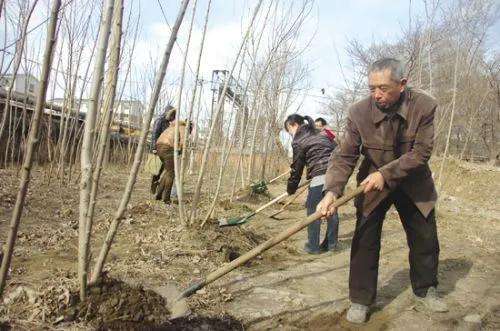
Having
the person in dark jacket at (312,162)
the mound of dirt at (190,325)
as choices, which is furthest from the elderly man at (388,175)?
the person in dark jacket at (312,162)

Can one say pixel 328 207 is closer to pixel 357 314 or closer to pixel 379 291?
pixel 357 314

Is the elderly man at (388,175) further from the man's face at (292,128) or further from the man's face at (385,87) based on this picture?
the man's face at (292,128)

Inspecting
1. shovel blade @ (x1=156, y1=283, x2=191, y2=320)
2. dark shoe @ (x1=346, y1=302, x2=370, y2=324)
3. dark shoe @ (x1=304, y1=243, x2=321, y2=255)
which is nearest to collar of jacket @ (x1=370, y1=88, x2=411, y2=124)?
dark shoe @ (x1=346, y1=302, x2=370, y2=324)

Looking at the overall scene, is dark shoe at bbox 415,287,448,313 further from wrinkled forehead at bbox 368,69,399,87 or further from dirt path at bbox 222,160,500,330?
wrinkled forehead at bbox 368,69,399,87

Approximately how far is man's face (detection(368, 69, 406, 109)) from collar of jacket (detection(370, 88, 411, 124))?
6 cm

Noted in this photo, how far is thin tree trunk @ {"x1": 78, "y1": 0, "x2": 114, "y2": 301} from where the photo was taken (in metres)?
1.94

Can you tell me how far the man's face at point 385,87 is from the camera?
239cm

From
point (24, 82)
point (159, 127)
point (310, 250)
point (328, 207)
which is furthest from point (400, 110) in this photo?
point (24, 82)

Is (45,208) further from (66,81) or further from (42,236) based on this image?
(66,81)

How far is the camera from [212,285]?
2918mm

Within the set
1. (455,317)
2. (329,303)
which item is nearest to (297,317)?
(329,303)

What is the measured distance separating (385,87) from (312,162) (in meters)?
1.97

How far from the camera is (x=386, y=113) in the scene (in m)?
2.54

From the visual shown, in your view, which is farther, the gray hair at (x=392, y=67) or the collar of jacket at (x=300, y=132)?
the collar of jacket at (x=300, y=132)
